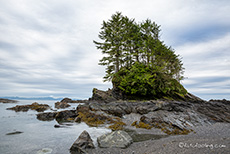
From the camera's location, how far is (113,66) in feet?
109

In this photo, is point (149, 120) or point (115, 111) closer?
point (149, 120)

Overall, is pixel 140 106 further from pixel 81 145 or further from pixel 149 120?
pixel 81 145

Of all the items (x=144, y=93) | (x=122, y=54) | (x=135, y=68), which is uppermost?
(x=122, y=54)

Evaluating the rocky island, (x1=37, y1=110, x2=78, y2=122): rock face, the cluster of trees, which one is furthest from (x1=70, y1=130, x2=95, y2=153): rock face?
the cluster of trees

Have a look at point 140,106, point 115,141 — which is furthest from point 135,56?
point 115,141

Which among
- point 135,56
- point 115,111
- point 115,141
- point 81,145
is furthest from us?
point 135,56

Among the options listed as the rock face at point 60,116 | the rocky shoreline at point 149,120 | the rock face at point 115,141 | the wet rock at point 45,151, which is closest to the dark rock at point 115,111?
the rocky shoreline at point 149,120

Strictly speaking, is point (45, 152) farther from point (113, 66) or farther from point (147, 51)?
point (147, 51)

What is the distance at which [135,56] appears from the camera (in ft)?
114

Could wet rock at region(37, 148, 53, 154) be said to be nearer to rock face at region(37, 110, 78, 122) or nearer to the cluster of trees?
rock face at region(37, 110, 78, 122)

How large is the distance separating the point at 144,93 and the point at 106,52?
1508 centimetres

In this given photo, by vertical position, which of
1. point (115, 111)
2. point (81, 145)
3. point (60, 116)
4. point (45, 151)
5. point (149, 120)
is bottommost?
point (45, 151)

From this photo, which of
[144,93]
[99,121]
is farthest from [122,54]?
[99,121]

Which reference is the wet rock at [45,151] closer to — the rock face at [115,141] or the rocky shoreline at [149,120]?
the rocky shoreline at [149,120]
